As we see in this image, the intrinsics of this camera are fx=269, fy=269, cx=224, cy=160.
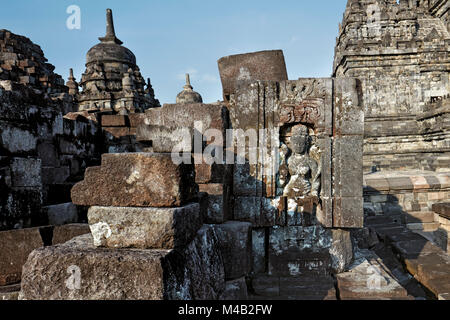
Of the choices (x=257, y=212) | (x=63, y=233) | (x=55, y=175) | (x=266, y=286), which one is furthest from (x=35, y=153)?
(x=266, y=286)

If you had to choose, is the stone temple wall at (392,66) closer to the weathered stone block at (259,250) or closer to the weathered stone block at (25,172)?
the weathered stone block at (259,250)

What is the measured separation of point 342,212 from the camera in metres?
3.02

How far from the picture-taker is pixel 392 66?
19.2m

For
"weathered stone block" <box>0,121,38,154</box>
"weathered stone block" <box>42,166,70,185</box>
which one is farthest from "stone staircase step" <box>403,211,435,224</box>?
"weathered stone block" <box>0,121,38,154</box>

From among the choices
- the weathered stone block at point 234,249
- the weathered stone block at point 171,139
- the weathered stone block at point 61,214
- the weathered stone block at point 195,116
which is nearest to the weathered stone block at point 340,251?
the weathered stone block at point 234,249

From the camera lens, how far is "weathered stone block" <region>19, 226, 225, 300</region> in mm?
1398

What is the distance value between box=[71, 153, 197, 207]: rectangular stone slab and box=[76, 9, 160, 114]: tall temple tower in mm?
13574

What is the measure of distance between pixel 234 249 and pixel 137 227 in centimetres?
118

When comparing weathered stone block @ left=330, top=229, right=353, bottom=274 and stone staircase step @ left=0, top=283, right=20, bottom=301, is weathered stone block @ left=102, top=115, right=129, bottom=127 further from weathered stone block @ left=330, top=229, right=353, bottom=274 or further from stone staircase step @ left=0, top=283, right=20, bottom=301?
weathered stone block @ left=330, top=229, right=353, bottom=274

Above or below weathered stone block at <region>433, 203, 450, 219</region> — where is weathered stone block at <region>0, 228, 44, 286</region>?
above

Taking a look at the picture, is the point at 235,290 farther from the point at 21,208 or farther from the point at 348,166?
the point at 21,208

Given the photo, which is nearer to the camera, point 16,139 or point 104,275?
point 104,275
